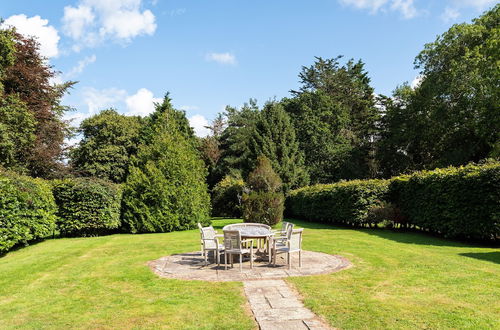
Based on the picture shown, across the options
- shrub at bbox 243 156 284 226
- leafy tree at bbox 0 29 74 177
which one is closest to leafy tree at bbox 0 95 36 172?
leafy tree at bbox 0 29 74 177

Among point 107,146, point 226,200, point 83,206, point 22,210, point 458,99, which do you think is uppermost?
point 458,99

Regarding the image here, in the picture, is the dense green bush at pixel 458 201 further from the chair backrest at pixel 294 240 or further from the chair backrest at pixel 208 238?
the chair backrest at pixel 208 238

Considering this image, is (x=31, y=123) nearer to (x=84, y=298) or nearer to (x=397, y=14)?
(x=84, y=298)

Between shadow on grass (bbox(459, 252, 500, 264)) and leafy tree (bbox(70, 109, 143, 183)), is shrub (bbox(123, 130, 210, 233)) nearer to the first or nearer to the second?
shadow on grass (bbox(459, 252, 500, 264))

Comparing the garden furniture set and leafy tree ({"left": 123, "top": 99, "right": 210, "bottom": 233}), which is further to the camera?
leafy tree ({"left": 123, "top": 99, "right": 210, "bottom": 233})

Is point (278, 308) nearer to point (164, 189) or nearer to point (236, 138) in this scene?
point (164, 189)

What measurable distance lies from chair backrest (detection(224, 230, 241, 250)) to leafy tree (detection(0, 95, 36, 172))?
1479 centimetres

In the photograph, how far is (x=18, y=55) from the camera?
69.8ft

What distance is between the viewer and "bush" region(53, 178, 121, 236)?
54.6 feet

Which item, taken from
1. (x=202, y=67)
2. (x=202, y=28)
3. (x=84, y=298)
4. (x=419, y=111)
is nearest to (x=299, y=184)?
Result: (x=419, y=111)

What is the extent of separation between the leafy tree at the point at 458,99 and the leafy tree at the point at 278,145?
9.68 meters

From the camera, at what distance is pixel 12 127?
721 inches

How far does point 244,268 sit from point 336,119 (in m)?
35.9

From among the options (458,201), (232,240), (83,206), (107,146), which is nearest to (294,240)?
(232,240)
